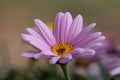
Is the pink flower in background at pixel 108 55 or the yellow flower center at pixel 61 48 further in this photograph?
the pink flower in background at pixel 108 55

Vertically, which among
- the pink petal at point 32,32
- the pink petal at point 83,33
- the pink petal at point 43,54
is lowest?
the pink petal at point 43,54

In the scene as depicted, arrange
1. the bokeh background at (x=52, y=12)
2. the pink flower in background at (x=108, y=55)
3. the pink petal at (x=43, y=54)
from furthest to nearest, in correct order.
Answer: the bokeh background at (x=52, y=12) → the pink flower in background at (x=108, y=55) → the pink petal at (x=43, y=54)

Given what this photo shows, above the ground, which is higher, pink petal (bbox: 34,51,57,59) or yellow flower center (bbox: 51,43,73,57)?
yellow flower center (bbox: 51,43,73,57)

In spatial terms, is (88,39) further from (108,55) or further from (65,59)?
(108,55)

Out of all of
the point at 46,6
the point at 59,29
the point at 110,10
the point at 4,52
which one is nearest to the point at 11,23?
the point at 46,6

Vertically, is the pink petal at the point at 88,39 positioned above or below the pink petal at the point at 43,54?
above

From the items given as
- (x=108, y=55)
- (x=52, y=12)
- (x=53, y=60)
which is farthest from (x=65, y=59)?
(x=52, y=12)

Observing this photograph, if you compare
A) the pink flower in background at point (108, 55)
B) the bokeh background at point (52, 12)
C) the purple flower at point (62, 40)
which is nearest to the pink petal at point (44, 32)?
the purple flower at point (62, 40)

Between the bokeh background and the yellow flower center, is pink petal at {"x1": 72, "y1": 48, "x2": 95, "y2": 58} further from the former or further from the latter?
the bokeh background

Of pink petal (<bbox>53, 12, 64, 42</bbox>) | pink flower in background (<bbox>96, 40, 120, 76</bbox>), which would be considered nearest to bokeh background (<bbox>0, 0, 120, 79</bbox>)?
pink flower in background (<bbox>96, 40, 120, 76</bbox>)

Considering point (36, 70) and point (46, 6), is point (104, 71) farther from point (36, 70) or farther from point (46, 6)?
point (46, 6)

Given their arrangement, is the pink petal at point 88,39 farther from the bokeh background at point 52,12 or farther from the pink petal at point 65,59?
the bokeh background at point 52,12
